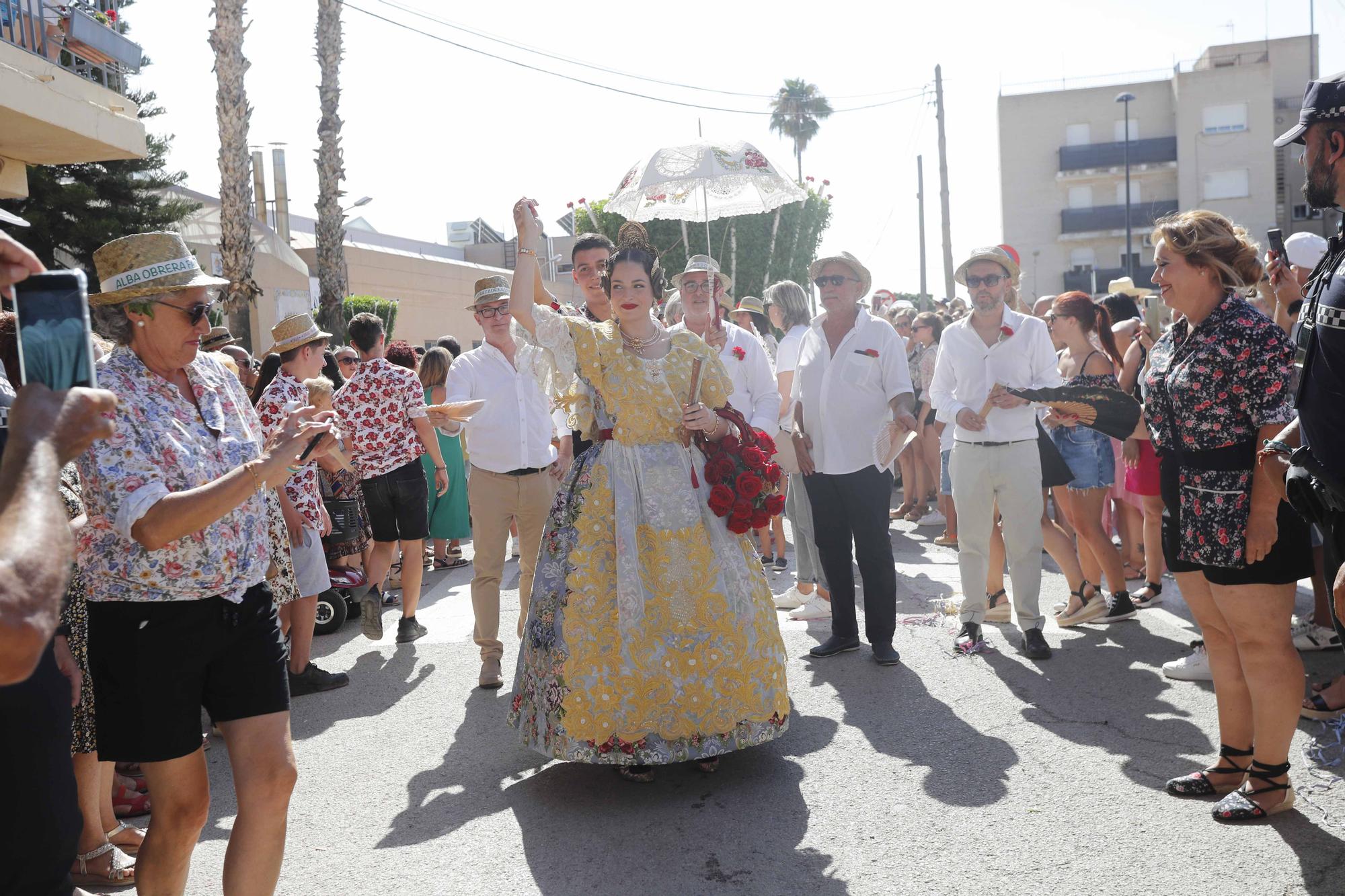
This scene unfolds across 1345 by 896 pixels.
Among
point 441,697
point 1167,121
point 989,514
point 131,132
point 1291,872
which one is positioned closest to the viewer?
point 1291,872

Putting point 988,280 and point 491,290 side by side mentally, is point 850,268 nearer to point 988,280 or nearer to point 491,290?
point 988,280

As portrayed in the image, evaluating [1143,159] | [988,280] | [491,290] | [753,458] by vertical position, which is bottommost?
[753,458]

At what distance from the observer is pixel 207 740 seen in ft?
18.8

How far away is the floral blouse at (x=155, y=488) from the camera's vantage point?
9.48 feet

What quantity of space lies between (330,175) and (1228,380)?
1430cm

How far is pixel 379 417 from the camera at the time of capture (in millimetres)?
7613

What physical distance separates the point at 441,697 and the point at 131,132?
1110cm

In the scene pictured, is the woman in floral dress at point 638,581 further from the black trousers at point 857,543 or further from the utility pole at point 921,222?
the utility pole at point 921,222

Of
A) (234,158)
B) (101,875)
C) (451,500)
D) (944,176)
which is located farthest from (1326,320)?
(944,176)

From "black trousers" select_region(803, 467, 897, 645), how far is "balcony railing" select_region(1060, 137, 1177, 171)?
55.1 m

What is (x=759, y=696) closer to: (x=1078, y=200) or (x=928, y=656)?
(x=928, y=656)

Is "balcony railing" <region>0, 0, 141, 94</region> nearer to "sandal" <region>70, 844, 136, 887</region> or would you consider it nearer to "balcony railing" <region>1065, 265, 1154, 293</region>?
"sandal" <region>70, 844, 136, 887</region>

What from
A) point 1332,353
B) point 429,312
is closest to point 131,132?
point 1332,353

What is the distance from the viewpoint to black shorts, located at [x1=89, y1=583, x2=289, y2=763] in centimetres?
299
